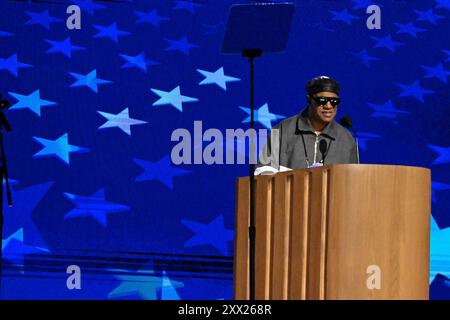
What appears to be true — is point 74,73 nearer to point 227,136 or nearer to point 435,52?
point 227,136

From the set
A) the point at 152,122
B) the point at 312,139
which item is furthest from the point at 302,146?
the point at 152,122

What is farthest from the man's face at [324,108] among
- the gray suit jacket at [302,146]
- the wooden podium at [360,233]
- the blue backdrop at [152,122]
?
the blue backdrop at [152,122]

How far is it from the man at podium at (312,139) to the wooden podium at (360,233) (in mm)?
811

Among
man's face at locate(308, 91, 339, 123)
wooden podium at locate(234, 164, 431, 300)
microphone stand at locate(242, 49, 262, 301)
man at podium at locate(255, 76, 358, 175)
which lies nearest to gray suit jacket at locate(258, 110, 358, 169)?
man at podium at locate(255, 76, 358, 175)

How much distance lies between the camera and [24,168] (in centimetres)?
653

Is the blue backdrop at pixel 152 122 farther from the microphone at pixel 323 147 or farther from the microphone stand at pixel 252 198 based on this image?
the microphone stand at pixel 252 198

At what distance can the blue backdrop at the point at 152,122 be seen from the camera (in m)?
6.50

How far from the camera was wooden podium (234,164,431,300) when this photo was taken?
4.19m

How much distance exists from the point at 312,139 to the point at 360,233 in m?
1.22

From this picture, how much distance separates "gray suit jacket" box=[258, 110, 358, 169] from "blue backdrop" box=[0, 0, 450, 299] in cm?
138

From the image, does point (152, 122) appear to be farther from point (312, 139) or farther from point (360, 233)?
point (360, 233)

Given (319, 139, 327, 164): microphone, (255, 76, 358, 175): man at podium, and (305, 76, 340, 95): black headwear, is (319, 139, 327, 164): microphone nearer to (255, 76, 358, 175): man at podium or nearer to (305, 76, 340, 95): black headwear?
(255, 76, 358, 175): man at podium

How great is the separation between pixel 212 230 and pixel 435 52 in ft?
7.15
